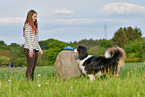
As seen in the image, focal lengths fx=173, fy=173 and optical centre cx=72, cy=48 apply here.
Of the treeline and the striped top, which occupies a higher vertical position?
the striped top

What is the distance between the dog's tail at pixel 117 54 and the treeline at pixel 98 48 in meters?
23.1

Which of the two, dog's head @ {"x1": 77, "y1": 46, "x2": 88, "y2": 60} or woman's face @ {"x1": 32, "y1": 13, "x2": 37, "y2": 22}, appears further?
dog's head @ {"x1": 77, "y1": 46, "x2": 88, "y2": 60}

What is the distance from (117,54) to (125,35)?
1683 inches

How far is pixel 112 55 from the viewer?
722 cm

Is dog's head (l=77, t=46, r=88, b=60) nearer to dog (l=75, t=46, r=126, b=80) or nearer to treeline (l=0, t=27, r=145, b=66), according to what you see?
dog (l=75, t=46, r=126, b=80)

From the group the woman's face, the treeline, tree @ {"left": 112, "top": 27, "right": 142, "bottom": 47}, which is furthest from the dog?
tree @ {"left": 112, "top": 27, "right": 142, "bottom": 47}

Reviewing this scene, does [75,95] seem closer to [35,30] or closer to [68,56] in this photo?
[35,30]

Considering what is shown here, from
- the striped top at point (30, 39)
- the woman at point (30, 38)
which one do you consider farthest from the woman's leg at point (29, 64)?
the striped top at point (30, 39)

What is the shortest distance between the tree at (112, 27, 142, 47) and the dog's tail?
4199 cm

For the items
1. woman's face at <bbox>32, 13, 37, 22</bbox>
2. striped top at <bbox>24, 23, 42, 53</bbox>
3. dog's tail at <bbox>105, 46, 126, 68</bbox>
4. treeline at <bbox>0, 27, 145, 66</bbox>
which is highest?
woman's face at <bbox>32, 13, 37, 22</bbox>

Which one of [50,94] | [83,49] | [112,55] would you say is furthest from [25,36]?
[112,55]

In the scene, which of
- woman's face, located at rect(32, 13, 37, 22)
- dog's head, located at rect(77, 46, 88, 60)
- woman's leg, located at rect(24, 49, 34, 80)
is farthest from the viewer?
dog's head, located at rect(77, 46, 88, 60)

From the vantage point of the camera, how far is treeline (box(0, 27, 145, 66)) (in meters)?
33.4

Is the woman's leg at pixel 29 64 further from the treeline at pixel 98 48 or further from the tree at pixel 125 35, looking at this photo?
the tree at pixel 125 35
